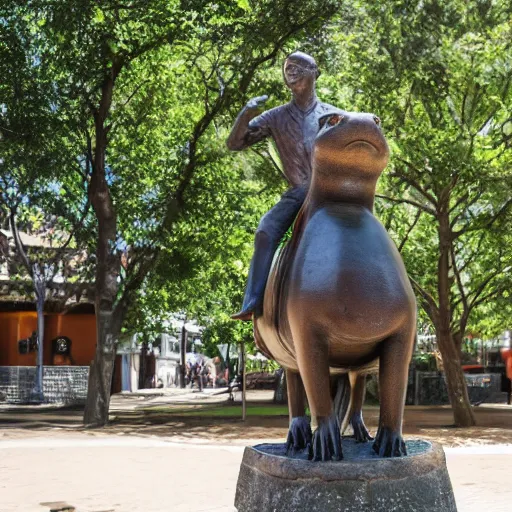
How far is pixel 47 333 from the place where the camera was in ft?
112

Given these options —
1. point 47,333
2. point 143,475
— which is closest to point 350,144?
point 143,475

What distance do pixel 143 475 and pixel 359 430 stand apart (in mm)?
5725

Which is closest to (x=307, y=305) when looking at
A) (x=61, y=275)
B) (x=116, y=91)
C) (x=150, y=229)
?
(x=150, y=229)

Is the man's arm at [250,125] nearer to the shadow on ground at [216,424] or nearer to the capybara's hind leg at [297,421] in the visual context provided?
the capybara's hind leg at [297,421]

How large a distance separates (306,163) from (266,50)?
1364 cm

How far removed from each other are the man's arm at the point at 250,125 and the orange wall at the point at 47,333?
3020 cm

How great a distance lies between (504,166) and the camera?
15.6 m

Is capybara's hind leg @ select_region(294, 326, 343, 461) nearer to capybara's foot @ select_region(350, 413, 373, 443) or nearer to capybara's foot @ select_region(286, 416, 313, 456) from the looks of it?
capybara's foot @ select_region(286, 416, 313, 456)

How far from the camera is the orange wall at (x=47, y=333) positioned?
3362cm

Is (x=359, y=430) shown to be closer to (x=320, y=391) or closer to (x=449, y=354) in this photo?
(x=320, y=391)

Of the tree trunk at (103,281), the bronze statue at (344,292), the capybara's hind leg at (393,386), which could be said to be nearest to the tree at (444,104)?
the tree trunk at (103,281)

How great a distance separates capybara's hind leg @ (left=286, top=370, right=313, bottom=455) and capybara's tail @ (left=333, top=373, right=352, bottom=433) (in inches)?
9.1

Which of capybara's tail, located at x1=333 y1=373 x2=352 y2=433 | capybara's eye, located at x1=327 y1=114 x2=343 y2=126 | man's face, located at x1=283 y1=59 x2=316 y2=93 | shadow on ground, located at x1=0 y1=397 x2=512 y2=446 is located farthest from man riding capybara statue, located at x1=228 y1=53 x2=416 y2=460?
shadow on ground, located at x1=0 y1=397 x2=512 y2=446

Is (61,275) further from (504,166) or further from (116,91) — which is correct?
(504,166)
